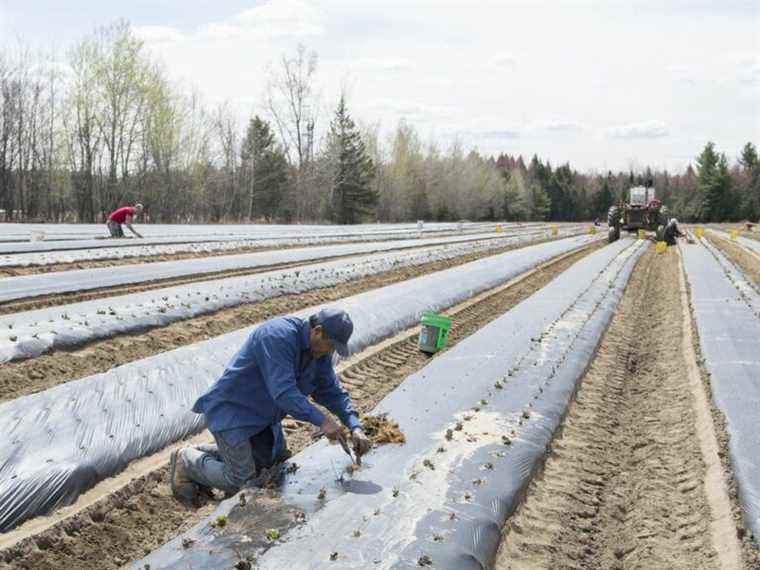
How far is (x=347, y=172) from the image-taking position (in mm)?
47688

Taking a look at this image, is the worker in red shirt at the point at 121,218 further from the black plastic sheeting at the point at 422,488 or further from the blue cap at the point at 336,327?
the blue cap at the point at 336,327

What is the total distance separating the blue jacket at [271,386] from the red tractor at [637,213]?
2830 centimetres

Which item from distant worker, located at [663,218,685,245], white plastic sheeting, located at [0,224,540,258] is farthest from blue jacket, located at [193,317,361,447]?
distant worker, located at [663,218,685,245]

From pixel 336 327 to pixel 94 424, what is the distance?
222cm

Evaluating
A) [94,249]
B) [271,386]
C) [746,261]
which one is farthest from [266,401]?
[746,261]

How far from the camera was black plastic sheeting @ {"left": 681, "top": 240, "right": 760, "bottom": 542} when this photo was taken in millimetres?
4797

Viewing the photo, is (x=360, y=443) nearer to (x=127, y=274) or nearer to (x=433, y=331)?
(x=433, y=331)

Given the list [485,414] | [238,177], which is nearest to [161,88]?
[238,177]

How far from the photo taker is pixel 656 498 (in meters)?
4.87

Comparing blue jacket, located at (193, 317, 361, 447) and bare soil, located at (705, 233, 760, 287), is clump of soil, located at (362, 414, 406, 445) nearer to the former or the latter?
blue jacket, located at (193, 317, 361, 447)

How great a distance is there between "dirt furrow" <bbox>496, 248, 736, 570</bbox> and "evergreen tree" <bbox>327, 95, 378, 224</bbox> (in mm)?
39939

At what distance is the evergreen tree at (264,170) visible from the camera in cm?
4756

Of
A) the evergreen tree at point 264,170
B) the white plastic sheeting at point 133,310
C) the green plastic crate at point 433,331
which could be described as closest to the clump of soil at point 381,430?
the green plastic crate at point 433,331

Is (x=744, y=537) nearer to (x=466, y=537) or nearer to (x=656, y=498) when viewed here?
(x=656, y=498)
